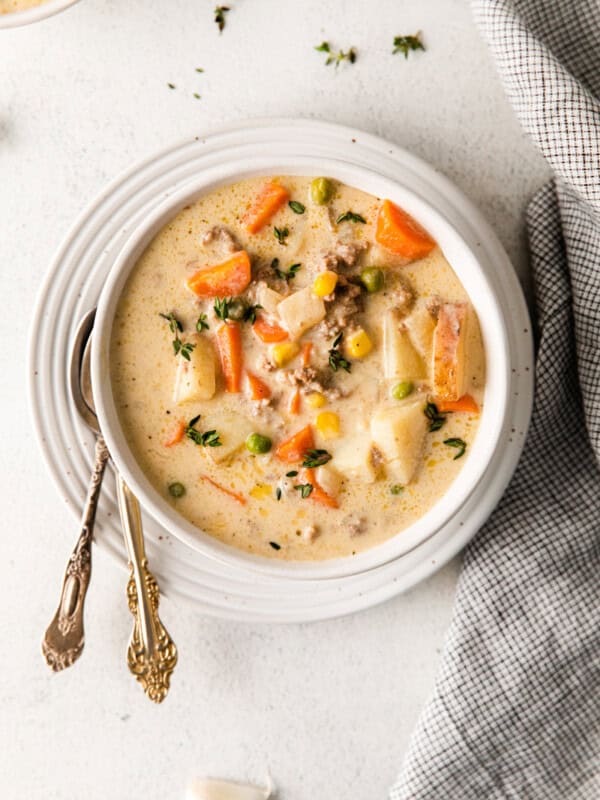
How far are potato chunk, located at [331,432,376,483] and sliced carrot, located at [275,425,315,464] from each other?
90 millimetres

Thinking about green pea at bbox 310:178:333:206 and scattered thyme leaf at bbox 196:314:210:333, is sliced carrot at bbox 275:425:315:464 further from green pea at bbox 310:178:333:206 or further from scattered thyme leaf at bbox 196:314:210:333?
green pea at bbox 310:178:333:206

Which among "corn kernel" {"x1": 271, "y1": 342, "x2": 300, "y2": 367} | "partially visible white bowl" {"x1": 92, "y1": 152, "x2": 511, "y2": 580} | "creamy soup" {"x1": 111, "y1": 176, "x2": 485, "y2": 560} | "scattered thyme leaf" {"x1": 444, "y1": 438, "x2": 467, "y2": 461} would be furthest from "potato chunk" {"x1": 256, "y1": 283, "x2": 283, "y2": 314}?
"scattered thyme leaf" {"x1": 444, "y1": 438, "x2": 467, "y2": 461}

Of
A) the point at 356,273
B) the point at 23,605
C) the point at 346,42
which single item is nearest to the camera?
the point at 356,273

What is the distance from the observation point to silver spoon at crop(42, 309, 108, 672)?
9.88 feet

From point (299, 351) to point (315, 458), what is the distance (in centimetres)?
33

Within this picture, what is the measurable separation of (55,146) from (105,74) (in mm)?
313

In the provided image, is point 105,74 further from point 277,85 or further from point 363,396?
point 363,396

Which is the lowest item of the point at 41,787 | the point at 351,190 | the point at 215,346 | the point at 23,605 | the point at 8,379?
the point at 41,787

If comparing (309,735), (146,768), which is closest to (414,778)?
(309,735)

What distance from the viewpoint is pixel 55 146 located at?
328 centimetres

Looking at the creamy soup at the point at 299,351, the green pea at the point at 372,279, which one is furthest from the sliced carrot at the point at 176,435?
the green pea at the point at 372,279

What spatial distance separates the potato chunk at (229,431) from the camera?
2.80 metres

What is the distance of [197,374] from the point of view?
275 centimetres

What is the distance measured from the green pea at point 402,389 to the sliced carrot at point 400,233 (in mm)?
384
